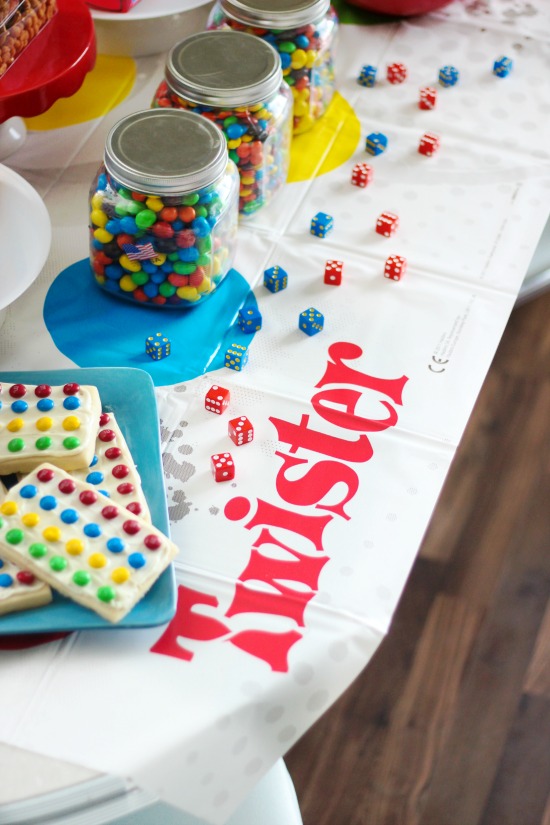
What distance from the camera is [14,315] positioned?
126 centimetres

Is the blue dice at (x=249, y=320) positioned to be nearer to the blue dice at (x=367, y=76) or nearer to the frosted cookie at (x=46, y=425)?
the frosted cookie at (x=46, y=425)

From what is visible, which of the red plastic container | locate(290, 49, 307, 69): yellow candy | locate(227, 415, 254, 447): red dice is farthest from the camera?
the red plastic container

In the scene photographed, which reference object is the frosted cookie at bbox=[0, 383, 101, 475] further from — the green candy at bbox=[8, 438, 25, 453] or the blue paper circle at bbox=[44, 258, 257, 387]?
the blue paper circle at bbox=[44, 258, 257, 387]

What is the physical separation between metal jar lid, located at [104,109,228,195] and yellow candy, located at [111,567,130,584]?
497 mm

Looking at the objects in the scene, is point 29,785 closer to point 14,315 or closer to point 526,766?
point 14,315

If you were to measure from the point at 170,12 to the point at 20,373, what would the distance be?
794 mm

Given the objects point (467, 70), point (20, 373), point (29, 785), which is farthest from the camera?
point (467, 70)

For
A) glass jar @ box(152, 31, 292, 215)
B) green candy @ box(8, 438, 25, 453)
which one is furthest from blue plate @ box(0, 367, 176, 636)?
glass jar @ box(152, 31, 292, 215)

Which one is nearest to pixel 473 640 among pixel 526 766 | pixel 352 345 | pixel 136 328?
pixel 526 766

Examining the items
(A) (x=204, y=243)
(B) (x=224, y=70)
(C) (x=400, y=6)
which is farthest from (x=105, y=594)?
(C) (x=400, y=6)

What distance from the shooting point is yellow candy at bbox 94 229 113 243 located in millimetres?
1192

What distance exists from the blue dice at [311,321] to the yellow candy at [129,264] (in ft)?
0.75

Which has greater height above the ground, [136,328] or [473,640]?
[136,328]

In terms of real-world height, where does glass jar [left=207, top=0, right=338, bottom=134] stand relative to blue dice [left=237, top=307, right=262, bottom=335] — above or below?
above
